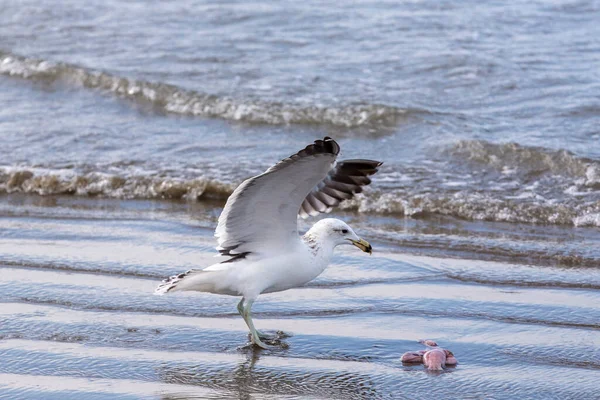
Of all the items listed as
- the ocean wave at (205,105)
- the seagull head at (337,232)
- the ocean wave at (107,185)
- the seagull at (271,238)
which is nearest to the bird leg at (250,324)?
the seagull at (271,238)

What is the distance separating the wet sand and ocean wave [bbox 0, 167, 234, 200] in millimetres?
1228

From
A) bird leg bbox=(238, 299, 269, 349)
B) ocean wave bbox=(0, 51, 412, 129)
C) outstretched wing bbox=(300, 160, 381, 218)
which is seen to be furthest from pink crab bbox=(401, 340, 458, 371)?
ocean wave bbox=(0, 51, 412, 129)

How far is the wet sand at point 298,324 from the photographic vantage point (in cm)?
484

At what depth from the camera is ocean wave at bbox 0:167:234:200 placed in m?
9.00

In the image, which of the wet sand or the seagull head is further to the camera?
the seagull head

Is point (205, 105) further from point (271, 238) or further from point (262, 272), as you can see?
point (262, 272)

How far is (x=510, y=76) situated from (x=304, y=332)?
6788 millimetres

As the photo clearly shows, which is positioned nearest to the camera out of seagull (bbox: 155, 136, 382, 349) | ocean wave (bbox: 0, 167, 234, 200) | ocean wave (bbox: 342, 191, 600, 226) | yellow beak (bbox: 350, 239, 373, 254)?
seagull (bbox: 155, 136, 382, 349)

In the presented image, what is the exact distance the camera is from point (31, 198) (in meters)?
9.05

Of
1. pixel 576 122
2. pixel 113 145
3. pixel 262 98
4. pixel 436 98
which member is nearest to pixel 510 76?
pixel 436 98

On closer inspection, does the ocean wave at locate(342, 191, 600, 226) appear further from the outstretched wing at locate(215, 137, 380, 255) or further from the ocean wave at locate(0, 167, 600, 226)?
the outstretched wing at locate(215, 137, 380, 255)

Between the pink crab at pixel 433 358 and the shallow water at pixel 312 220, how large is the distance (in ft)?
0.27

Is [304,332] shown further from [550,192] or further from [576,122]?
[576,122]

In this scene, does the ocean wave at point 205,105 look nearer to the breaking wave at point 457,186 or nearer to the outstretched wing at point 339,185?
the breaking wave at point 457,186
